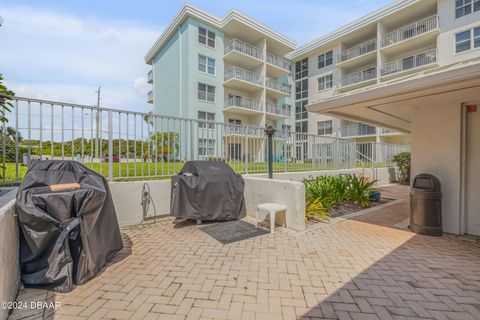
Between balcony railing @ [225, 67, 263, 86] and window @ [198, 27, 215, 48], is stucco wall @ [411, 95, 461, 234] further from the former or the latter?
window @ [198, 27, 215, 48]

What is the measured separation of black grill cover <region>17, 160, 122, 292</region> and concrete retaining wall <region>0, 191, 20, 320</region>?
0.09 meters

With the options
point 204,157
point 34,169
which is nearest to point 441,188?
point 204,157

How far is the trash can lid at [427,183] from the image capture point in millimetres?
4492

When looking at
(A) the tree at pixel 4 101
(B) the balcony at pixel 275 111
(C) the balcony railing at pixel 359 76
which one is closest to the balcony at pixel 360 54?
(C) the balcony railing at pixel 359 76

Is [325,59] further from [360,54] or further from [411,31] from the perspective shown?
[411,31]

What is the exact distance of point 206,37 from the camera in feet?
67.4

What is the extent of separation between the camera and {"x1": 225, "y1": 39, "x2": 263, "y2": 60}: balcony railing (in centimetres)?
2114

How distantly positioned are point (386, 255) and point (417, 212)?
65.4 inches

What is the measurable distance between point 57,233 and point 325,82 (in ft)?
93.7

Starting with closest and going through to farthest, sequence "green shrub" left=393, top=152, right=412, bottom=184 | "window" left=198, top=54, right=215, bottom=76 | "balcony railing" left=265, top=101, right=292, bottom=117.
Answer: "green shrub" left=393, top=152, right=412, bottom=184, "window" left=198, top=54, right=215, bottom=76, "balcony railing" left=265, top=101, right=292, bottom=117

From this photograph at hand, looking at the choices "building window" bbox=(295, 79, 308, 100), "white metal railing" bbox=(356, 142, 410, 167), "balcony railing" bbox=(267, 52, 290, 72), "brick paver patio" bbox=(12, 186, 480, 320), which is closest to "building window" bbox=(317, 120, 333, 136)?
"building window" bbox=(295, 79, 308, 100)

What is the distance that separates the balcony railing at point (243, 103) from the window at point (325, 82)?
Result: 8.89 m

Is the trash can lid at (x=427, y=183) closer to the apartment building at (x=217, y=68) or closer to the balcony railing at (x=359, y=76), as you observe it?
the apartment building at (x=217, y=68)

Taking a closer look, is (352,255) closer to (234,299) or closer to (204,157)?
(234,299)
